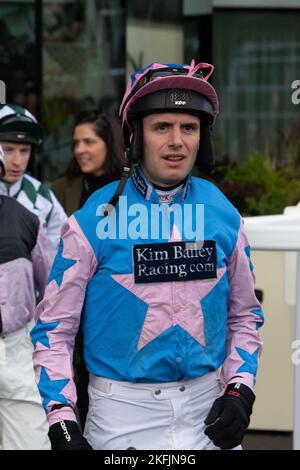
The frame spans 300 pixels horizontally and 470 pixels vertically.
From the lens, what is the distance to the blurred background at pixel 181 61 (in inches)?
382

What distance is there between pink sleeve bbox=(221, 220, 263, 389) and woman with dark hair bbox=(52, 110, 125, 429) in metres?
2.63

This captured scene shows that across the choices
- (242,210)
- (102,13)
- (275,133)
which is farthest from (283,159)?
(242,210)

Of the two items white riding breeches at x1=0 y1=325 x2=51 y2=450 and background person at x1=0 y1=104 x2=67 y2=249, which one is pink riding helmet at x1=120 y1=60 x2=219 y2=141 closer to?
white riding breeches at x1=0 y1=325 x2=51 y2=450

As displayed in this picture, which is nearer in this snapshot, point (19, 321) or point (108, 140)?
point (19, 321)

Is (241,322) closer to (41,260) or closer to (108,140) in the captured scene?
(41,260)

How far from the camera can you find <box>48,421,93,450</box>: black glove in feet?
10.3

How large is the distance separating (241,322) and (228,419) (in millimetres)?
338

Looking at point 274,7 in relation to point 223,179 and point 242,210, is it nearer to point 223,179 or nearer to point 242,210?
point 223,179

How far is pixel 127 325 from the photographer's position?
327 centimetres

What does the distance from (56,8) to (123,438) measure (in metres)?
7.50

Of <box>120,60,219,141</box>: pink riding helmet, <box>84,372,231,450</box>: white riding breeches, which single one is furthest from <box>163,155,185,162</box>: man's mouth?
<box>84,372,231,450</box>: white riding breeches

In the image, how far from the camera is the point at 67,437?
10.3 feet

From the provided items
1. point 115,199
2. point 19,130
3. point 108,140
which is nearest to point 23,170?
point 19,130
